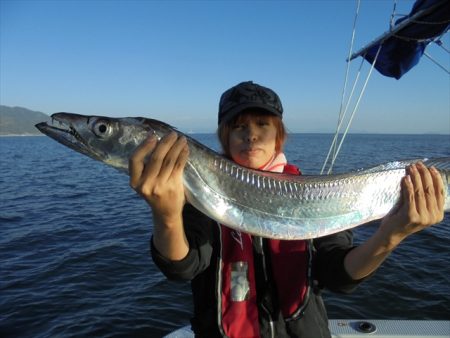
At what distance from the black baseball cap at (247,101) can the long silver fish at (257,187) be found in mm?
570

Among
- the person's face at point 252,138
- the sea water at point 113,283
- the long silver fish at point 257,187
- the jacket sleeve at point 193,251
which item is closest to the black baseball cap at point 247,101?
the person's face at point 252,138

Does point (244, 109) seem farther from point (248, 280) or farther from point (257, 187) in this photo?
point (248, 280)

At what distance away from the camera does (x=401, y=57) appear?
10.2m

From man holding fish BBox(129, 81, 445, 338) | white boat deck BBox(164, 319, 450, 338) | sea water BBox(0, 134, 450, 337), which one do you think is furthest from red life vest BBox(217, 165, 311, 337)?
→ sea water BBox(0, 134, 450, 337)

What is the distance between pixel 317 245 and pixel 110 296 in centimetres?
692

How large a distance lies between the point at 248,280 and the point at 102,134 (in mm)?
1714

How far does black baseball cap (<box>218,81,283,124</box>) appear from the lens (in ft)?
10.9

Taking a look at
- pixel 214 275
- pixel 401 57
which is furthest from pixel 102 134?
pixel 401 57

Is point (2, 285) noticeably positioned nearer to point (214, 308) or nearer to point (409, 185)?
point (214, 308)

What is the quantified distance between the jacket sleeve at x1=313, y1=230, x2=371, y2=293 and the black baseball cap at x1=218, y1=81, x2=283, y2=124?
51.3 inches

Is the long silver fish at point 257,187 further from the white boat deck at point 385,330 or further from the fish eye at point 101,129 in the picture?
the white boat deck at point 385,330

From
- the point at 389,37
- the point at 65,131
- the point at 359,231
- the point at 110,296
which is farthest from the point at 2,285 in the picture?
the point at 389,37

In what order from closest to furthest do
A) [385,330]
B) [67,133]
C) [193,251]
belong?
[67,133] → [193,251] → [385,330]

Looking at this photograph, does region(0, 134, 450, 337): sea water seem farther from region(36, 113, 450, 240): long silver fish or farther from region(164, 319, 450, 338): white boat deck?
region(36, 113, 450, 240): long silver fish
